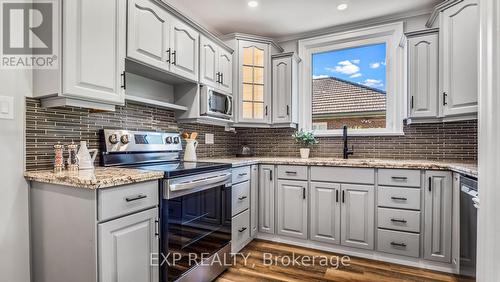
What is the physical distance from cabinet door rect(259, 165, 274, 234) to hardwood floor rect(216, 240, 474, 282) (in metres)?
0.40

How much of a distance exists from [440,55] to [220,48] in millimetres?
2102

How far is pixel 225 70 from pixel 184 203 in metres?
1.67

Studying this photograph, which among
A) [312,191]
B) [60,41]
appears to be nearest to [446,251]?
[312,191]

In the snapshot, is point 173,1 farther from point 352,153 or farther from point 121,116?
point 352,153

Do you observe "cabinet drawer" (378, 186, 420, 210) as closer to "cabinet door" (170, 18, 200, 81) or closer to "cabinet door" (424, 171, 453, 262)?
"cabinet door" (424, 171, 453, 262)

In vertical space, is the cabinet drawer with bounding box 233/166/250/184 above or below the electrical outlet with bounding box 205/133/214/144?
below

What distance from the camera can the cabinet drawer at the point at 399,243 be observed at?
Result: 2252 millimetres

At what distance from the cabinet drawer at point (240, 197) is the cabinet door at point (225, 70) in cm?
107

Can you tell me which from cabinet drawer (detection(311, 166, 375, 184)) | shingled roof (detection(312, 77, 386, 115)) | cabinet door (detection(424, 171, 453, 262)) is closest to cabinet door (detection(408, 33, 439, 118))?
shingled roof (detection(312, 77, 386, 115))

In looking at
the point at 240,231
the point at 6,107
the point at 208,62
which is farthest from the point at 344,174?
the point at 6,107

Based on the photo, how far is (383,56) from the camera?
119 inches

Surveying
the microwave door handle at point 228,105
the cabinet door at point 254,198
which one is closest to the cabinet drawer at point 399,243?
the cabinet door at point 254,198

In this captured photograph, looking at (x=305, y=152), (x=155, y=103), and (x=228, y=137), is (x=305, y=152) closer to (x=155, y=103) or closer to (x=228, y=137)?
(x=228, y=137)

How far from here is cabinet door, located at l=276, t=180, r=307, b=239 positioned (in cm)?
265
